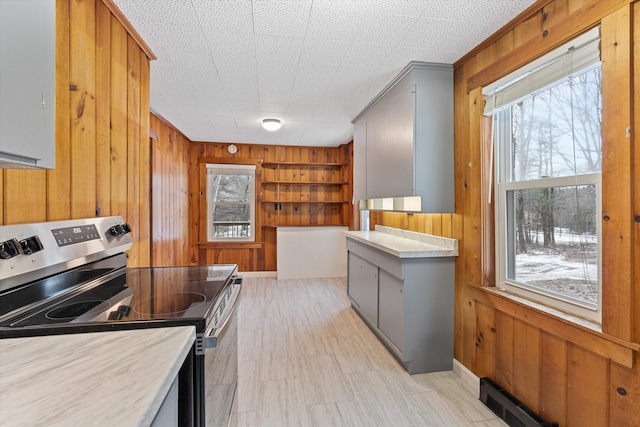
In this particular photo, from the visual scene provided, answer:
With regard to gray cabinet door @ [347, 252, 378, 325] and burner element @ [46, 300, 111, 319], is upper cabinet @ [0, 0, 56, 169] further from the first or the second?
gray cabinet door @ [347, 252, 378, 325]

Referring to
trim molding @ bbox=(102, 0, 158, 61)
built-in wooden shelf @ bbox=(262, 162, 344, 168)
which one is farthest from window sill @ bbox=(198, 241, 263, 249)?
trim molding @ bbox=(102, 0, 158, 61)

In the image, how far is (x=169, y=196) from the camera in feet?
13.8

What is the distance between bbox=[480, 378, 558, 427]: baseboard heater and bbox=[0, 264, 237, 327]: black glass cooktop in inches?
71.2

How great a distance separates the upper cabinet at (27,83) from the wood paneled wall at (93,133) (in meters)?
0.59

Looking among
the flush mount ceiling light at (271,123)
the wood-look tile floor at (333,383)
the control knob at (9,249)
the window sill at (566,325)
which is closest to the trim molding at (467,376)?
the wood-look tile floor at (333,383)

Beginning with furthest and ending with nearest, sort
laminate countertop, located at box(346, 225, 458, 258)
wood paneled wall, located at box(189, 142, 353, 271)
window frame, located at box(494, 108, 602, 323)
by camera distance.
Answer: wood paneled wall, located at box(189, 142, 353, 271)
laminate countertop, located at box(346, 225, 458, 258)
window frame, located at box(494, 108, 602, 323)

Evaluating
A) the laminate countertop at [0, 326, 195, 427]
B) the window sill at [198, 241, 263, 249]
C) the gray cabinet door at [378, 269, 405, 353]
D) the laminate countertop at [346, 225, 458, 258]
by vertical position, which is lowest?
the gray cabinet door at [378, 269, 405, 353]

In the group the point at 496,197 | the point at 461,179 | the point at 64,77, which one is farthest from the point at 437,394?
the point at 64,77

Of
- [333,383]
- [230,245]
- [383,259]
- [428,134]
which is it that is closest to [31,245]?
[333,383]

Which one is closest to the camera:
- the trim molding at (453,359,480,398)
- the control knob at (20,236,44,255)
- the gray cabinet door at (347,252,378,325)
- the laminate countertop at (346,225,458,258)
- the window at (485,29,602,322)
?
the control knob at (20,236,44,255)

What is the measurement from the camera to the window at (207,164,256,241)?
5281mm

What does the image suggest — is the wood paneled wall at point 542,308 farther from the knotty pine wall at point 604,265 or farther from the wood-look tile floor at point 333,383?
the wood-look tile floor at point 333,383

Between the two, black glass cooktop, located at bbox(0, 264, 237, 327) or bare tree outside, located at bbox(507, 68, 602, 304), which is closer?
black glass cooktop, located at bbox(0, 264, 237, 327)

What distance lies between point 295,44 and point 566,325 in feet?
7.51
